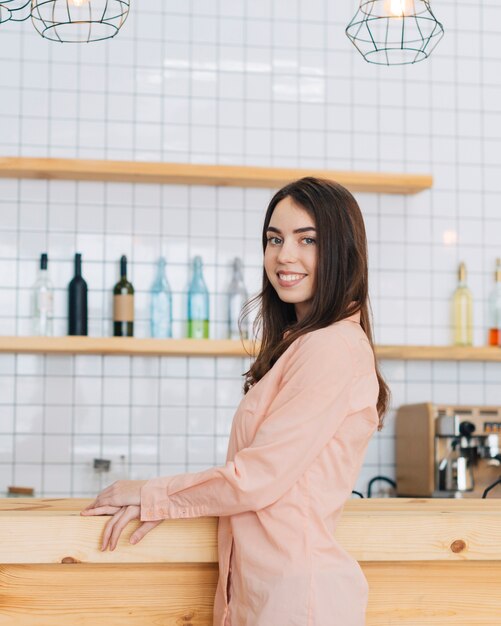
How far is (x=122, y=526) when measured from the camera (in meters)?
1.48

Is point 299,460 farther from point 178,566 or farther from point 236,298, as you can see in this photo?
point 236,298

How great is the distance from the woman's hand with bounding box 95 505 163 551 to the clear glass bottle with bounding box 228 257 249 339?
74.8 inches

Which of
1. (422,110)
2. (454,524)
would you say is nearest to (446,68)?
(422,110)

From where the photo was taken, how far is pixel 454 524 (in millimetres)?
1588

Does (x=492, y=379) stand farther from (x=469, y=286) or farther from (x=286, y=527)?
(x=286, y=527)

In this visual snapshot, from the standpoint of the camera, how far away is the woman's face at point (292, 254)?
1.54 m

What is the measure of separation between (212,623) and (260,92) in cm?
237

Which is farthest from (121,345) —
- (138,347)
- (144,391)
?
(144,391)

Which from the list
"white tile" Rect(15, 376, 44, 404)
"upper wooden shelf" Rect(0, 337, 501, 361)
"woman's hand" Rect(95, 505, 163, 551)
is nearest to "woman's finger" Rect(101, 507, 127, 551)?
"woman's hand" Rect(95, 505, 163, 551)

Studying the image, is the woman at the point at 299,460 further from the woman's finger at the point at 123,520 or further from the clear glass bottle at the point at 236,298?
the clear glass bottle at the point at 236,298

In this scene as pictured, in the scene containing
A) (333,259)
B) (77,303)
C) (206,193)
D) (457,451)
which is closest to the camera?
(333,259)

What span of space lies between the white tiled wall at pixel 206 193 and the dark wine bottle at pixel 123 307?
82 mm

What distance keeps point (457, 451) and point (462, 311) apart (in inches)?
23.5

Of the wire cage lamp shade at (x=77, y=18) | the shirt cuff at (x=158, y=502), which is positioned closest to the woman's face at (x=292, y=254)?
the shirt cuff at (x=158, y=502)
